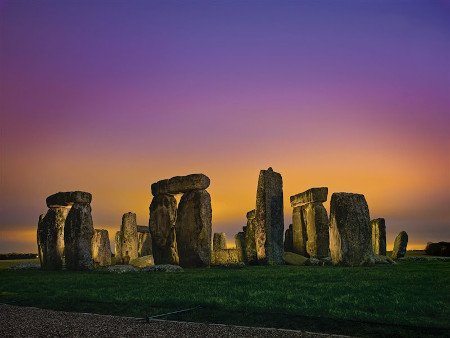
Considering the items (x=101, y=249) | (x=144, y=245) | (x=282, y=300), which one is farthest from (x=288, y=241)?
(x=282, y=300)

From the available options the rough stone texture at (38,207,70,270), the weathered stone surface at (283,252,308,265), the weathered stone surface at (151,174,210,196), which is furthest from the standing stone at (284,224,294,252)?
the rough stone texture at (38,207,70,270)

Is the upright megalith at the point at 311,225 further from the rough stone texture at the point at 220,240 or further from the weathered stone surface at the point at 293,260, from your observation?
the rough stone texture at the point at 220,240

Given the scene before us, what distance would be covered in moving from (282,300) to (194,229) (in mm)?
12340

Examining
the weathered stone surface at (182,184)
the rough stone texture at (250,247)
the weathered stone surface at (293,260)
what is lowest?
the weathered stone surface at (293,260)

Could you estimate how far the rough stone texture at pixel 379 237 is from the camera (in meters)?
25.0

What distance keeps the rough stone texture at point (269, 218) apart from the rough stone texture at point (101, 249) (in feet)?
31.7

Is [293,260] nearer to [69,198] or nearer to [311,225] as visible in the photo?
[311,225]

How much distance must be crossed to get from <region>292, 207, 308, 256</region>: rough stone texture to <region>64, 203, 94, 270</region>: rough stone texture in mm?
10869

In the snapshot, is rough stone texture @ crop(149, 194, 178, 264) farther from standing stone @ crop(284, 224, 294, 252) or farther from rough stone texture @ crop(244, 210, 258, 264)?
standing stone @ crop(284, 224, 294, 252)

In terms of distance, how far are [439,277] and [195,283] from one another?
6039mm

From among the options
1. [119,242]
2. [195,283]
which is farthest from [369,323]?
[119,242]

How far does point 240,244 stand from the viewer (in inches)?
980

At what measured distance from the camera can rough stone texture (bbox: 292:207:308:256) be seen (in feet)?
82.9

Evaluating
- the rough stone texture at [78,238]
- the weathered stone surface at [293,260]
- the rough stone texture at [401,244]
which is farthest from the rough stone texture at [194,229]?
the rough stone texture at [401,244]
